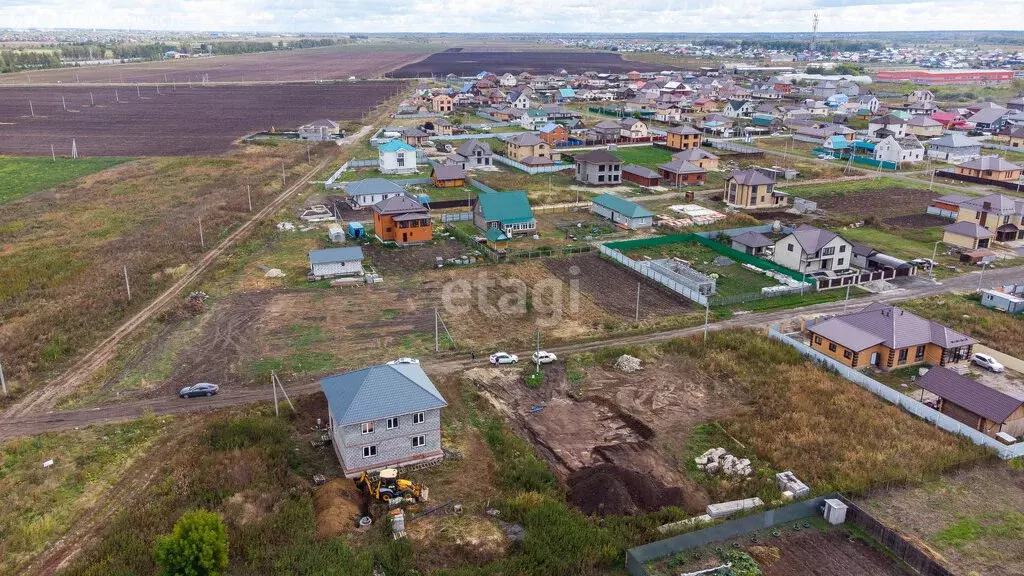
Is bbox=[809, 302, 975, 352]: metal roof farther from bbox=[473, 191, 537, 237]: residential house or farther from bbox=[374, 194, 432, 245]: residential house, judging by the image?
bbox=[374, 194, 432, 245]: residential house

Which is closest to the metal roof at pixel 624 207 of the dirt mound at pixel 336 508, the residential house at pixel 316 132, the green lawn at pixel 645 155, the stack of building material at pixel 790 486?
the green lawn at pixel 645 155

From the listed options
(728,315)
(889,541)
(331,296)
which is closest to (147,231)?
(331,296)

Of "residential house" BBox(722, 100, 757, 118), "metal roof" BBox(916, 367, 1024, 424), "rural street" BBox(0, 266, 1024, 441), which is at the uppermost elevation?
"residential house" BBox(722, 100, 757, 118)

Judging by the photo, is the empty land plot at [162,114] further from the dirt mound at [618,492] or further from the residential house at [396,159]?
the dirt mound at [618,492]

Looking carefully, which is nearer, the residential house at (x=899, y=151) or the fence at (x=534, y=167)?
the fence at (x=534, y=167)

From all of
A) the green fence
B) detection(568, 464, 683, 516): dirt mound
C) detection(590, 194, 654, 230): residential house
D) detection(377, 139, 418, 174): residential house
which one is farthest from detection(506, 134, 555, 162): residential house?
detection(568, 464, 683, 516): dirt mound
